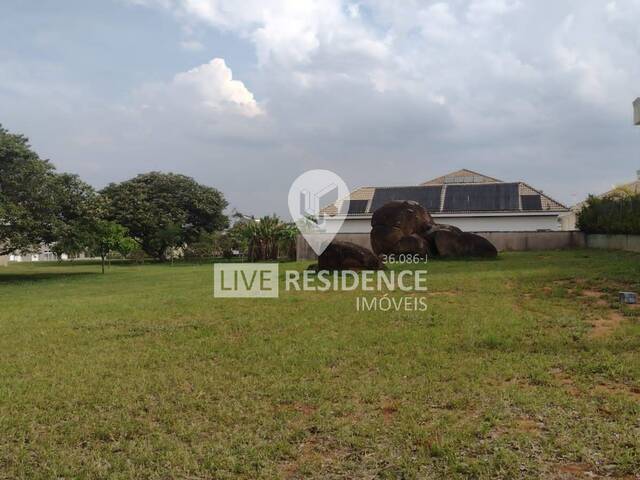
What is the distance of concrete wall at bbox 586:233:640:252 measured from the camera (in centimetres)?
1630

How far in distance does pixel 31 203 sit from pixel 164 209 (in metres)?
17.9

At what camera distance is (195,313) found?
329 inches

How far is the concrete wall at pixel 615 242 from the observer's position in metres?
16.3

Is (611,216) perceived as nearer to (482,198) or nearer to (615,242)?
(615,242)

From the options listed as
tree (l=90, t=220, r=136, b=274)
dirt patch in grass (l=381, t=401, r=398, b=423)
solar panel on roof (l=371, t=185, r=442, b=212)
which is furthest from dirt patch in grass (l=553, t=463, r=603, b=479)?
solar panel on roof (l=371, t=185, r=442, b=212)

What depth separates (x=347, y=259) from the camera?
13.1 meters

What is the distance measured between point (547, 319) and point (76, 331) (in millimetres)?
6491

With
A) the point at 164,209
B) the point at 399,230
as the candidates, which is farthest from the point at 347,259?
the point at 164,209

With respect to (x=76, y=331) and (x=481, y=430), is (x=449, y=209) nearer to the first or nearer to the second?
(x=76, y=331)

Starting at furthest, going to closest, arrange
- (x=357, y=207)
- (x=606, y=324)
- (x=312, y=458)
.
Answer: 1. (x=357, y=207)
2. (x=606, y=324)
3. (x=312, y=458)

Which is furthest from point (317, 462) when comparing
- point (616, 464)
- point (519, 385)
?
point (519, 385)

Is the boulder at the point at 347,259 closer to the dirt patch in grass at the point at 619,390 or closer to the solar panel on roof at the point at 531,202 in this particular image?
the dirt patch in grass at the point at 619,390

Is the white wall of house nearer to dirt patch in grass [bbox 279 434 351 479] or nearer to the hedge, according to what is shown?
the hedge

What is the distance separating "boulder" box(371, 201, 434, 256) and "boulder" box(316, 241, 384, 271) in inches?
158
